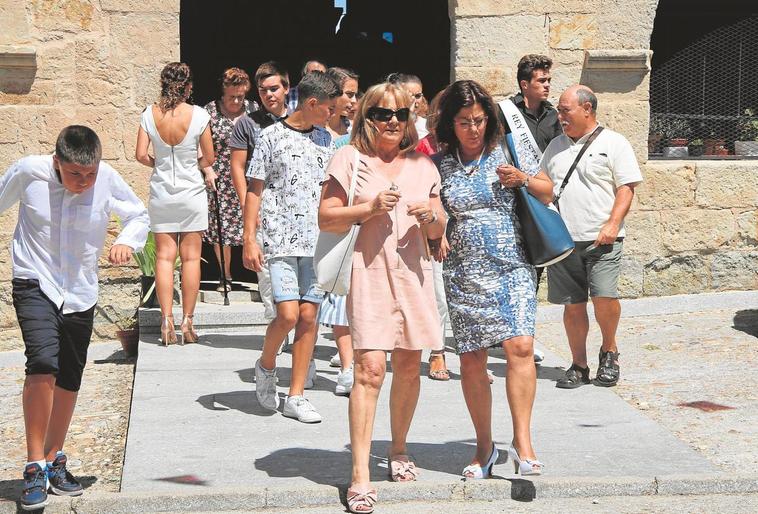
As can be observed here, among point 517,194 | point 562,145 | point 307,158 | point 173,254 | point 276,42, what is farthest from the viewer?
point 276,42

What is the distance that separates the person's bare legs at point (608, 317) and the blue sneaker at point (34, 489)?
3.76 meters

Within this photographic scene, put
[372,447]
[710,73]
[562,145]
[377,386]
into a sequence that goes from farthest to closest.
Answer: [710,73] → [562,145] → [372,447] → [377,386]

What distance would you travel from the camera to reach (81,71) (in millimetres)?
9648

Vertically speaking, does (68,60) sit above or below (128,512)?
above

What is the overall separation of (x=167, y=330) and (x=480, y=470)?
12.1ft

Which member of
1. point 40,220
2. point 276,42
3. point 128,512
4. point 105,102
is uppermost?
point 276,42

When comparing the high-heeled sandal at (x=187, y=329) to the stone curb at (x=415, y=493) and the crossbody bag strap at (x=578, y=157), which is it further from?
the stone curb at (x=415, y=493)

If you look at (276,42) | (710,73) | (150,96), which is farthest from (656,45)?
(276,42)

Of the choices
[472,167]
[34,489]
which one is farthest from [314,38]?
[34,489]

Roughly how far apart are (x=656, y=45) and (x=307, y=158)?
5.38m

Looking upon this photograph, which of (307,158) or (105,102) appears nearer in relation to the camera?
(307,158)

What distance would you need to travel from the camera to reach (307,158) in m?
6.72

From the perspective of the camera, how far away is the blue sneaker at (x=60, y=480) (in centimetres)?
543

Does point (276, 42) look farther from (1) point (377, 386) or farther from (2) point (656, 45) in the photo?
(1) point (377, 386)
